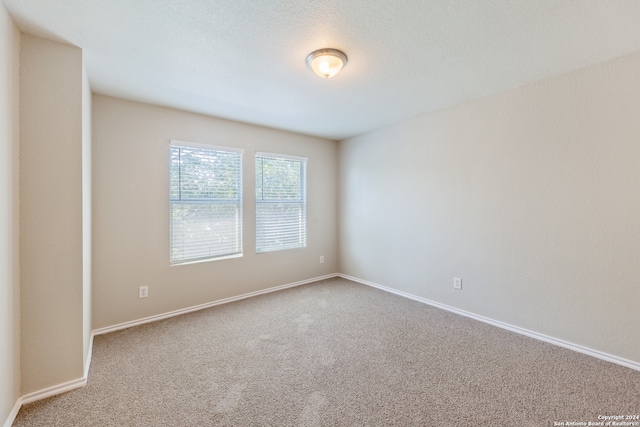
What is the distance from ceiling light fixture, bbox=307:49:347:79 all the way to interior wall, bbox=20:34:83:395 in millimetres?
1597

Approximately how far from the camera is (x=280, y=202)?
13.1 ft

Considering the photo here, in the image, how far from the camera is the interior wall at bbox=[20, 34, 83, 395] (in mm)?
1741

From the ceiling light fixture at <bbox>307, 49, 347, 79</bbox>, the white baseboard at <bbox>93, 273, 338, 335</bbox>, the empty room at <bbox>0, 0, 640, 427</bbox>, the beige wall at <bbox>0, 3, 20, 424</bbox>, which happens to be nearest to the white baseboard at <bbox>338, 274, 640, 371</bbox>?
the empty room at <bbox>0, 0, 640, 427</bbox>

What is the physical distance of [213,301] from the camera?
11.0ft

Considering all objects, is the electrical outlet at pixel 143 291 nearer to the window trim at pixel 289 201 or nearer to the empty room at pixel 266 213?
the empty room at pixel 266 213

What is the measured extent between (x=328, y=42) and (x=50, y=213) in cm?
213

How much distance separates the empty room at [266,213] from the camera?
1.64 meters

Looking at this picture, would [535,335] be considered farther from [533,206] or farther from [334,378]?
[334,378]

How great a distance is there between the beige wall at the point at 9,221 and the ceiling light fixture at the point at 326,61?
1738 mm

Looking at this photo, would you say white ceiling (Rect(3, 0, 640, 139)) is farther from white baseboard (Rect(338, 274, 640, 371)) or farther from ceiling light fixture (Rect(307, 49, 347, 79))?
white baseboard (Rect(338, 274, 640, 371))

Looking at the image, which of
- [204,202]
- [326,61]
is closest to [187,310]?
[204,202]

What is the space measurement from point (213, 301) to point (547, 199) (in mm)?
3606

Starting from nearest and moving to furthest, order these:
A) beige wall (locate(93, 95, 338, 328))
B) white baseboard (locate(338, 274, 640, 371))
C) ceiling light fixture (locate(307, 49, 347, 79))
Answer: ceiling light fixture (locate(307, 49, 347, 79))
white baseboard (locate(338, 274, 640, 371))
beige wall (locate(93, 95, 338, 328))

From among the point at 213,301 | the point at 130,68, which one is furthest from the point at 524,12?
the point at 213,301
